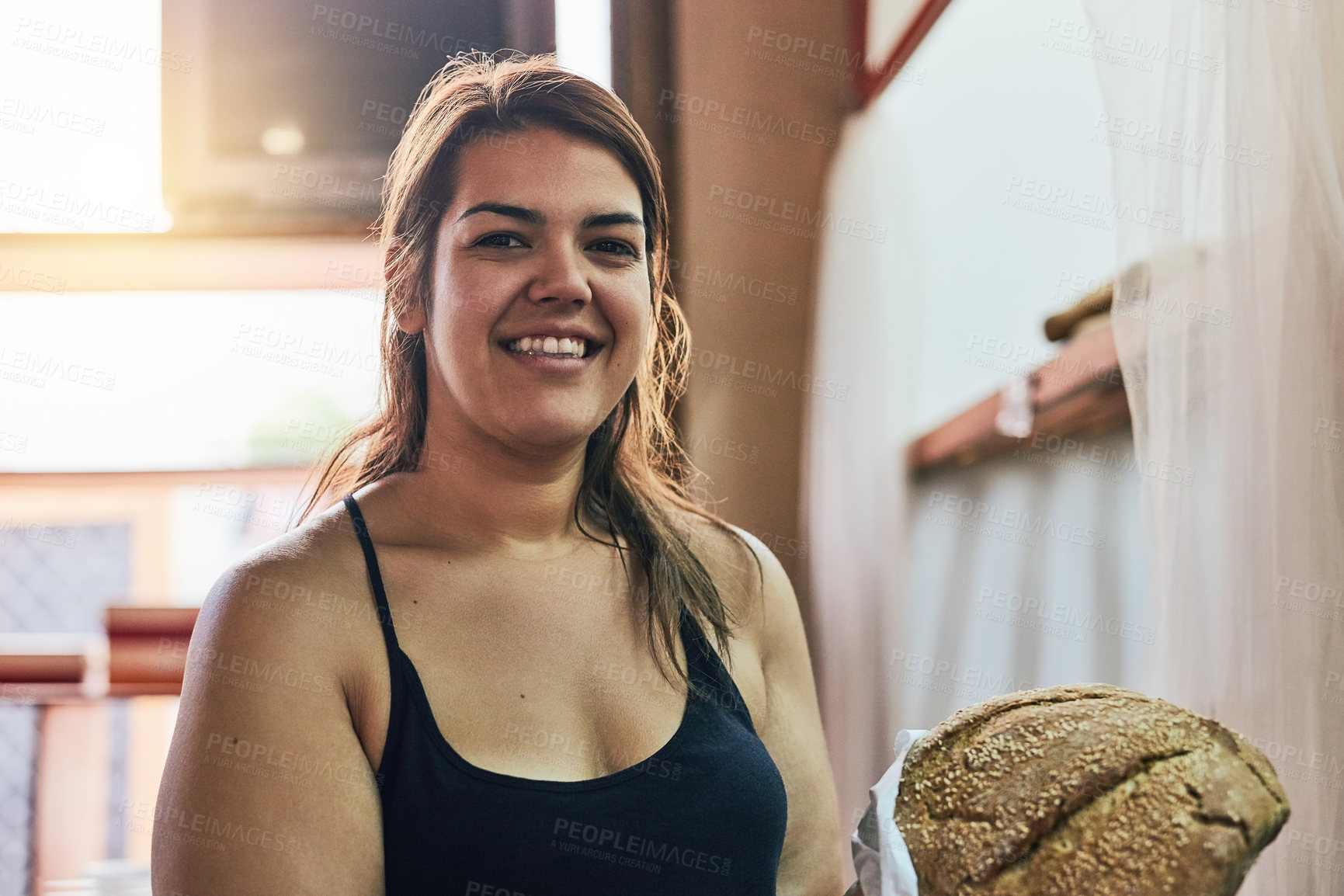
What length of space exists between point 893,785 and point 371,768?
427 millimetres

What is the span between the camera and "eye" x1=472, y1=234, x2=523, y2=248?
0.95 m

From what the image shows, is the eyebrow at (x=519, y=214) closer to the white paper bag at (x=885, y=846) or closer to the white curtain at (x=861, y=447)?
the white paper bag at (x=885, y=846)

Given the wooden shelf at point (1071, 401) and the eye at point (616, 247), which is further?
the wooden shelf at point (1071, 401)

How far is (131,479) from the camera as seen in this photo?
234cm

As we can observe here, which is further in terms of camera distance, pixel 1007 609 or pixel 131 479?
pixel 131 479

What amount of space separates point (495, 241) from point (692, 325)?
125 cm

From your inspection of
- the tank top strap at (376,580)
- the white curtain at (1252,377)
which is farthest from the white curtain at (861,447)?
the tank top strap at (376,580)

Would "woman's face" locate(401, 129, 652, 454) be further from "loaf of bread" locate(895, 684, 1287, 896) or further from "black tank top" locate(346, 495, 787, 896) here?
"loaf of bread" locate(895, 684, 1287, 896)

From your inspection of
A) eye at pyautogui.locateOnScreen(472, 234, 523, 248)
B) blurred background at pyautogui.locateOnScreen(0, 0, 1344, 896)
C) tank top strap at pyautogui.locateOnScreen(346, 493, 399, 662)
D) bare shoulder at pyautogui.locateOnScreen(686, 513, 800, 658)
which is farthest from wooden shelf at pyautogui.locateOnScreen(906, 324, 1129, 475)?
tank top strap at pyautogui.locateOnScreen(346, 493, 399, 662)

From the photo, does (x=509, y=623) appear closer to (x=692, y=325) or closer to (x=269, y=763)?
(x=269, y=763)

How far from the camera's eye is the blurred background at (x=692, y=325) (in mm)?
1566

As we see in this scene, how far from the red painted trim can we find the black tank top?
53.1 inches

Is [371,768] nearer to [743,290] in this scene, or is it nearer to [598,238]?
[598,238]

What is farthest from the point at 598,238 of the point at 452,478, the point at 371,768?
the point at 371,768
